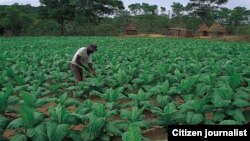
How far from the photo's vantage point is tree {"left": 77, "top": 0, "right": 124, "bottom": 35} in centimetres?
5666

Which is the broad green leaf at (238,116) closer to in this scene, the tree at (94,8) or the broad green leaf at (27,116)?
the broad green leaf at (27,116)

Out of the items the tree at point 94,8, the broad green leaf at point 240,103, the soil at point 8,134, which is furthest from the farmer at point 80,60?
the tree at point 94,8

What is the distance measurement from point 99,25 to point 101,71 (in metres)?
47.6

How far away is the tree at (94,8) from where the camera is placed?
186 ft

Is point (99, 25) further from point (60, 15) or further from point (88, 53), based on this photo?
point (88, 53)

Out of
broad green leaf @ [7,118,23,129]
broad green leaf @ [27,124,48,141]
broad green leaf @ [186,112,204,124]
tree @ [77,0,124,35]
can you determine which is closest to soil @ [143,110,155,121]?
broad green leaf @ [186,112,204,124]

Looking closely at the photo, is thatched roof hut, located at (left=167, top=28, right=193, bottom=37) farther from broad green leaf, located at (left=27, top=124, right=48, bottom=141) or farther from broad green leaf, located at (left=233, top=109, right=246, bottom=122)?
broad green leaf, located at (left=27, top=124, right=48, bottom=141)

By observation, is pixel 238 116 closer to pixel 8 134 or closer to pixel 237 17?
pixel 8 134

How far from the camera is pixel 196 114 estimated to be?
18.1 ft

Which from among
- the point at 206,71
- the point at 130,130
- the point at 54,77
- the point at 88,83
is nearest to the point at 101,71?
the point at 54,77

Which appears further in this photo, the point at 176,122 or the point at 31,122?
the point at 176,122
